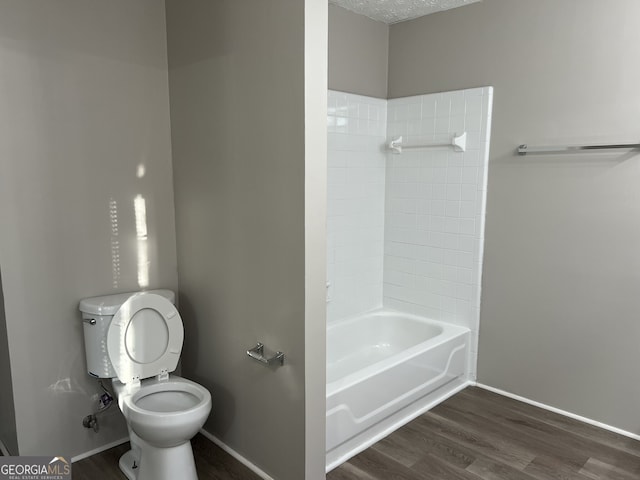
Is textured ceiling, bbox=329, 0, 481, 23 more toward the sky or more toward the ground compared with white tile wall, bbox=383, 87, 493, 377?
more toward the sky

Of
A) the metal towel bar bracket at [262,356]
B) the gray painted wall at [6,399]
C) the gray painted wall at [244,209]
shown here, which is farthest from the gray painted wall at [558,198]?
the gray painted wall at [6,399]

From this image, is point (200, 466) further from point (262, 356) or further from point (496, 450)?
point (496, 450)

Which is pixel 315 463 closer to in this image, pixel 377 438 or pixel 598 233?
pixel 377 438

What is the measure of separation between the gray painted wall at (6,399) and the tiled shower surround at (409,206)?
1.95m

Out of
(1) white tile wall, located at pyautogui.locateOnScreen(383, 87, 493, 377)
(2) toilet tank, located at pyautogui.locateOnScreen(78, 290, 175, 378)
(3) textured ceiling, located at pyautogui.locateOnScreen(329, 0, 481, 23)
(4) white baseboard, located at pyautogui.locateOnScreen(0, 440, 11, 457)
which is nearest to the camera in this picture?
(2) toilet tank, located at pyautogui.locateOnScreen(78, 290, 175, 378)

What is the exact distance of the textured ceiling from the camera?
127 inches

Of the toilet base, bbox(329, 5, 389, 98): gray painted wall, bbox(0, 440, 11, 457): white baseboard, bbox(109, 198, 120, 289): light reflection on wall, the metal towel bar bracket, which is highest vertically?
bbox(329, 5, 389, 98): gray painted wall

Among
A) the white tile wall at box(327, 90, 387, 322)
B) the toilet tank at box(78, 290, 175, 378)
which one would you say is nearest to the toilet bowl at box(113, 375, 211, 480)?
the toilet tank at box(78, 290, 175, 378)

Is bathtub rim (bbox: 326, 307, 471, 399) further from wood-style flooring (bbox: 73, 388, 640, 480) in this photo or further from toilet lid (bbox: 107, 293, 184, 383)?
toilet lid (bbox: 107, 293, 184, 383)

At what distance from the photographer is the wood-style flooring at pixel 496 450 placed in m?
2.50

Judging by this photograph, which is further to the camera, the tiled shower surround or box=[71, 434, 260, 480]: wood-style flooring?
the tiled shower surround

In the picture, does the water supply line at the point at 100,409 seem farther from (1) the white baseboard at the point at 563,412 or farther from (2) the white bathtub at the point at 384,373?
(1) the white baseboard at the point at 563,412

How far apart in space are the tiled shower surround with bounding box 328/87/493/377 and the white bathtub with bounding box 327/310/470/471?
0.40 ft

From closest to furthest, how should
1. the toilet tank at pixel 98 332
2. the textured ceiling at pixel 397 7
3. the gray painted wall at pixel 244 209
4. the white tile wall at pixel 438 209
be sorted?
1. the gray painted wall at pixel 244 209
2. the toilet tank at pixel 98 332
3. the textured ceiling at pixel 397 7
4. the white tile wall at pixel 438 209
